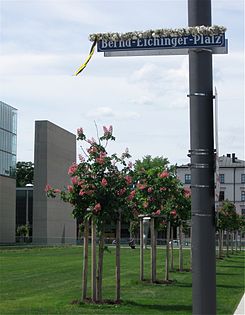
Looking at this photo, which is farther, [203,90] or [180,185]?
[180,185]

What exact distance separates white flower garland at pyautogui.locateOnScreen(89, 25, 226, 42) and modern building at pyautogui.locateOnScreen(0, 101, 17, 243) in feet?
287

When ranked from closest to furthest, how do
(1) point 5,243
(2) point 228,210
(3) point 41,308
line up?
(3) point 41,308 < (2) point 228,210 < (1) point 5,243

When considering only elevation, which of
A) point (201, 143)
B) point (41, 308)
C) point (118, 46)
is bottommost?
point (41, 308)

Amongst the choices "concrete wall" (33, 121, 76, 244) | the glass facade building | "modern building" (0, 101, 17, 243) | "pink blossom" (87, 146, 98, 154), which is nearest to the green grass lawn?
"pink blossom" (87, 146, 98, 154)

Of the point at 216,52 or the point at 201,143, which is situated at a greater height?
the point at 216,52

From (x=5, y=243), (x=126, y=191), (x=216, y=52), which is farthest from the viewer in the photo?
(x=5, y=243)

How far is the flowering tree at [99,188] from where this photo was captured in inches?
627

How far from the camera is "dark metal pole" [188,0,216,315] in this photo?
16.8 feet

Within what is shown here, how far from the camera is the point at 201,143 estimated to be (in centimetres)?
523

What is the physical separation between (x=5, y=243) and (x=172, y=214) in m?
67.5

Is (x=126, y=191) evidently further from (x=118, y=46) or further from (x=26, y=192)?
(x=26, y=192)

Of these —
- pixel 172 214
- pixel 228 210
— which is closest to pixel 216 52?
pixel 172 214

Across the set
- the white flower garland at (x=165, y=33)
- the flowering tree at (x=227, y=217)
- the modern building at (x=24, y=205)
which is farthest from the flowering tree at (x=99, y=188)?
the modern building at (x=24, y=205)

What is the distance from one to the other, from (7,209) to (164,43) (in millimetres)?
90354
